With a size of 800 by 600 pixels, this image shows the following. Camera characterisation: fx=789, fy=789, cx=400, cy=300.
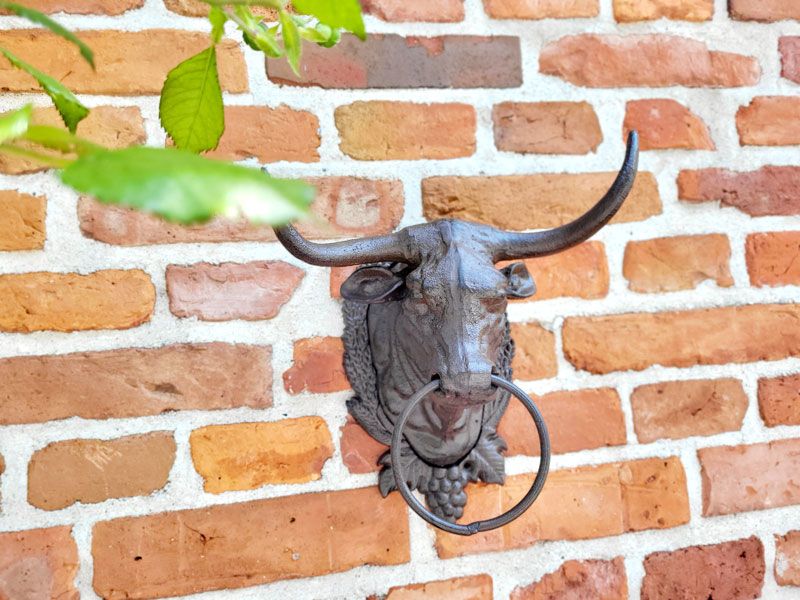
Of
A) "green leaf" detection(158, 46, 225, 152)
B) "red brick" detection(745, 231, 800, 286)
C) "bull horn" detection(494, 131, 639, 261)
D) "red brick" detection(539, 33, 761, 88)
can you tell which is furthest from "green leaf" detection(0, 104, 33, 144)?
"red brick" detection(745, 231, 800, 286)

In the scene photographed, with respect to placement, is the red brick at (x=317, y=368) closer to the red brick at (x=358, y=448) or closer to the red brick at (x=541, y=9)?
the red brick at (x=358, y=448)

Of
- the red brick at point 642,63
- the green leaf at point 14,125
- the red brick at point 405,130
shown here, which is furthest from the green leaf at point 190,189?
the red brick at point 642,63

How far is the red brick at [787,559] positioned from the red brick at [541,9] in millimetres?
617

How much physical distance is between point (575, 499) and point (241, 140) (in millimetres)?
505

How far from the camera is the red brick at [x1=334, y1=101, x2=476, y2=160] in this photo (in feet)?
2.64

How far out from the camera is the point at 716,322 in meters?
0.88

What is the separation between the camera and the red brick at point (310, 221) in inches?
29.3

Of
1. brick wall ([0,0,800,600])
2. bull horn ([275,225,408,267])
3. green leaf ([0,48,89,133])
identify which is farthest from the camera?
brick wall ([0,0,800,600])

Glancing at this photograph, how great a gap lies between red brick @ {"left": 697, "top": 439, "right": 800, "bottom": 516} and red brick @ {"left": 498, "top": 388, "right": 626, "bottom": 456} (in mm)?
109

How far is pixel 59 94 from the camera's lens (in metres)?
0.31

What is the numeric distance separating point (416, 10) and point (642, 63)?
26 cm

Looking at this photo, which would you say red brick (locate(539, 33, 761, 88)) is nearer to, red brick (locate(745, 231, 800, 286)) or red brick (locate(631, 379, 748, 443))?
red brick (locate(745, 231, 800, 286))

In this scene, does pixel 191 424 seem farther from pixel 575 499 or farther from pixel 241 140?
pixel 575 499

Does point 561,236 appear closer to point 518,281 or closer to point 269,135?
point 518,281
